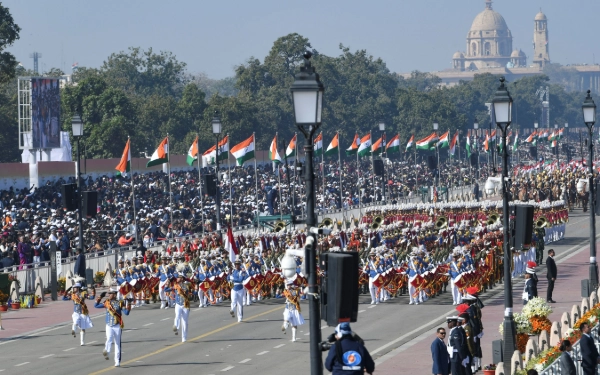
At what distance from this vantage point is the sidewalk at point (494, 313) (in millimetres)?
25062

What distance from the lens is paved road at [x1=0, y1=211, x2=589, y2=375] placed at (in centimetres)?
2612

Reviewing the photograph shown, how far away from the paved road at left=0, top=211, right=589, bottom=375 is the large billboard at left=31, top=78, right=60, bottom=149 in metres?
26.5

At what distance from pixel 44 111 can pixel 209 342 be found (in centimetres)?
3471

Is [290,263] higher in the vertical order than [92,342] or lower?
higher

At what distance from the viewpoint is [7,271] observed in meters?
39.5

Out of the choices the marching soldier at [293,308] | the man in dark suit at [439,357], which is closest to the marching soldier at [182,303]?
the marching soldier at [293,308]

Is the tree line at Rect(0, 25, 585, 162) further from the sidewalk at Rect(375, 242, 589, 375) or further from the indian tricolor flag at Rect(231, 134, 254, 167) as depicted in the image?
the sidewalk at Rect(375, 242, 589, 375)

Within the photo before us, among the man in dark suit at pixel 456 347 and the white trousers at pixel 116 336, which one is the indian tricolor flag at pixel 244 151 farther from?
the man in dark suit at pixel 456 347

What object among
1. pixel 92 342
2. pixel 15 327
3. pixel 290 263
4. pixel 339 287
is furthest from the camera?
pixel 15 327

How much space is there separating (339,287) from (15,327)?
21824 millimetres

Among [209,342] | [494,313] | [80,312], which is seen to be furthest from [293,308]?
[494,313]

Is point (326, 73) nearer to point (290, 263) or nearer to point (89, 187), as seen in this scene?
point (89, 187)

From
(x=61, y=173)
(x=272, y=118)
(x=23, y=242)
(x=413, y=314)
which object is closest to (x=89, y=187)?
(x=61, y=173)

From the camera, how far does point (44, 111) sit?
61938 millimetres
